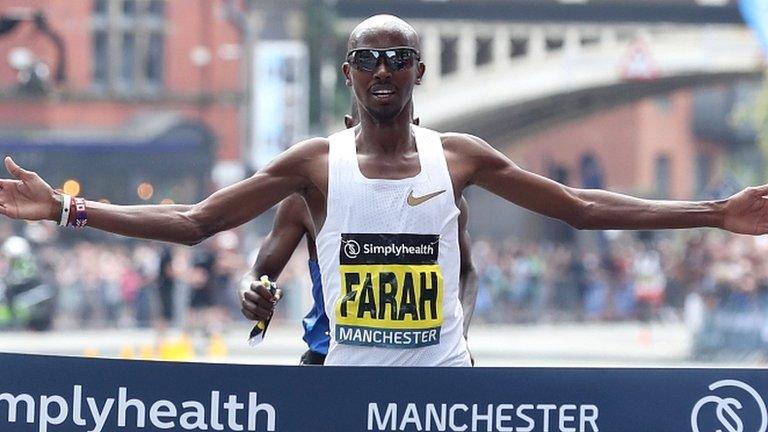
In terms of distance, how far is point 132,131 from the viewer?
210 ft

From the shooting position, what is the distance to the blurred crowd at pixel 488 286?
1138 inches

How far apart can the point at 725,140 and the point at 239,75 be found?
31.5 meters

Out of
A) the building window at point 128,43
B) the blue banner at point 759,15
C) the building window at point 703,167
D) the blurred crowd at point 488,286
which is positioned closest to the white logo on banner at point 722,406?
the blue banner at point 759,15

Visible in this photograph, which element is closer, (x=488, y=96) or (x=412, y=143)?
(x=412, y=143)

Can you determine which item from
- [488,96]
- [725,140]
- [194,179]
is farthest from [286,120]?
[725,140]

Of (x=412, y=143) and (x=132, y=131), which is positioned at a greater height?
(x=132, y=131)

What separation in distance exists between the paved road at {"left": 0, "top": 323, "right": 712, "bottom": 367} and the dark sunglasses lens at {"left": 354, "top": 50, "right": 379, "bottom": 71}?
18.1 meters

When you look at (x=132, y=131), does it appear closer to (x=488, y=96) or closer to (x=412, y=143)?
(x=488, y=96)

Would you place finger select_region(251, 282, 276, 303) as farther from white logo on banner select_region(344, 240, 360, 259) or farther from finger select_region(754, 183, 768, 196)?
finger select_region(754, 183, 768, 196)

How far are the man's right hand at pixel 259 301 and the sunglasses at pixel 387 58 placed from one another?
0.76 meters

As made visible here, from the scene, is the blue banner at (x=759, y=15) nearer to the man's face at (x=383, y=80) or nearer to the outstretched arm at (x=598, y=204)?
the outstretched arm at (x=598, y=204)

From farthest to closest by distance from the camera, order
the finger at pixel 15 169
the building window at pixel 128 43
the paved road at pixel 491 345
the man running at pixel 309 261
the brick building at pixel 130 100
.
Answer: the building window at pixel 128 43 < the brick building at pixel 130 100 < the paved road at pixel 491 345 < the man running at pixel 309 261 < the finger at pixel 15 169

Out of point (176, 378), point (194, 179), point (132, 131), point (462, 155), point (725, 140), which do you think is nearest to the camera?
point (176, 378)

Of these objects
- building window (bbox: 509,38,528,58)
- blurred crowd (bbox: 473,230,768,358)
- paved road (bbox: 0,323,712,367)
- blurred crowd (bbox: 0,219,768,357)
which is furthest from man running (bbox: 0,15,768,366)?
building window (bbox: 509,38,528,58)
